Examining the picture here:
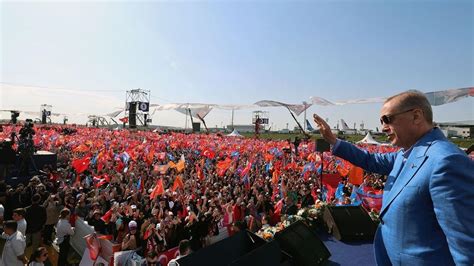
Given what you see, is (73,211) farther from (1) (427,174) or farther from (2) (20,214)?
(1) (427,174)

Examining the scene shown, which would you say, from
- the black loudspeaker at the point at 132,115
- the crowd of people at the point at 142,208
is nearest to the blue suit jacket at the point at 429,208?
the crowd of people at the point at 142,208

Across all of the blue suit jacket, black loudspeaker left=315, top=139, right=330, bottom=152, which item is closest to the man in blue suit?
the blue suit jacket

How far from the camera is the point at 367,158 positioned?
253 cm

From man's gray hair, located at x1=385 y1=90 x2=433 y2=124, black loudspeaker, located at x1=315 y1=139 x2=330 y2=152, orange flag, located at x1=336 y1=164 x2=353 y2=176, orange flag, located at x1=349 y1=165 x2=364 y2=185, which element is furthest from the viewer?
orange flag, located at x1=336 y1=164 x2=353 y2=176

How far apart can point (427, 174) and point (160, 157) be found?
21086 mm

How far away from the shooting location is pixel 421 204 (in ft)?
5.08

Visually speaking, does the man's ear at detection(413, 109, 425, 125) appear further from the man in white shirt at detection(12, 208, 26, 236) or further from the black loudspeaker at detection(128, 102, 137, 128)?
the black loudspeaker at detection(128, 102, 137, 128)

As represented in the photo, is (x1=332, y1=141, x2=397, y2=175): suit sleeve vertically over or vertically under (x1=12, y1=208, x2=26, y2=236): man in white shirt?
over

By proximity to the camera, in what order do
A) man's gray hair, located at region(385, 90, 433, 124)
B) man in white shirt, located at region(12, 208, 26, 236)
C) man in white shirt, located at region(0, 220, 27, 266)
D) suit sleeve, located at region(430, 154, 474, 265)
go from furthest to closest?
man in white shirt, located at region(12, 208, 26, 236) → man in white shirt, located at region(0, 220, 27, 266) → man's gray hair, located at region(385, 90, 433, 124) → suit sleeve, located at region(430, 154, 474, 265)

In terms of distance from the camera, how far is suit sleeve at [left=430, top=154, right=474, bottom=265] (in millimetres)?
1312

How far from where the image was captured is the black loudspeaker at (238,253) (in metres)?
3.76

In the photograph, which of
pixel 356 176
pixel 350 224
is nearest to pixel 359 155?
pixel 350 224

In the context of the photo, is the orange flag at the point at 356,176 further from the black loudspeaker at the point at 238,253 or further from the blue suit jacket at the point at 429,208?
the blue suit jacket at the point at 429,208

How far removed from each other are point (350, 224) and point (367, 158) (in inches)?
169
